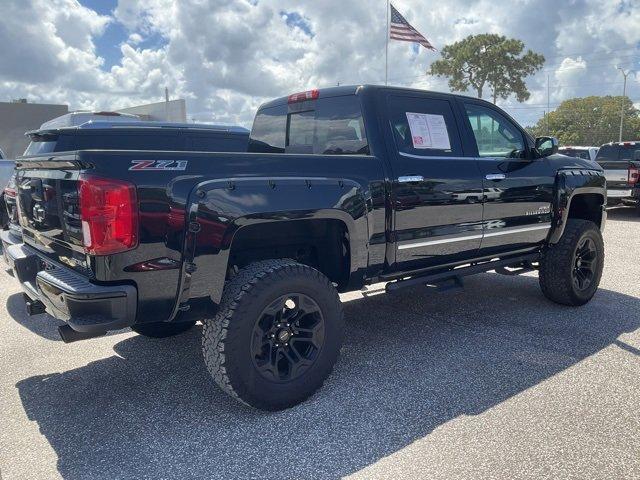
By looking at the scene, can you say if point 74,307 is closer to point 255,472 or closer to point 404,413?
point 255,472

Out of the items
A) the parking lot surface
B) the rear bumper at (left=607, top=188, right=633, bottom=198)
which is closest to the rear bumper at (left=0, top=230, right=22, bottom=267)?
the parking lot surface

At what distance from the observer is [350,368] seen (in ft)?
12.1

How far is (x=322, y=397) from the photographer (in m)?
3.27

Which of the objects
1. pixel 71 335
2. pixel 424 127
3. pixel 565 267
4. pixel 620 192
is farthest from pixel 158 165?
pixel 620 192

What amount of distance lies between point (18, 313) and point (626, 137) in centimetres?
7762

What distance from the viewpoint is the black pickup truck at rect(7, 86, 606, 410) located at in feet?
8.43

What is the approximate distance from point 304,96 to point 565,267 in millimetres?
2892

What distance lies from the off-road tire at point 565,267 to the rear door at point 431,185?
3.75 ft

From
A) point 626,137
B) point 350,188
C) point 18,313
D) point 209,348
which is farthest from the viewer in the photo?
point 626,137

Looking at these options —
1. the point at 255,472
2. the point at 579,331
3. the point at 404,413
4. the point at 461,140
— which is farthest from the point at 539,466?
the point at 461,140

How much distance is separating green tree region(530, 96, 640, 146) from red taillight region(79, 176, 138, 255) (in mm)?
74550

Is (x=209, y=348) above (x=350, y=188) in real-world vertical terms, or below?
below

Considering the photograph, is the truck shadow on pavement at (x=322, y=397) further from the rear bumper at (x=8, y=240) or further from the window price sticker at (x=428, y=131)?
the window price sticker at (x=428, y=131)

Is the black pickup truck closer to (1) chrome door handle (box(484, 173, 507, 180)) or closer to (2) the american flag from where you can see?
(1) chrome door handle (box(484, 173, 507, 180))
